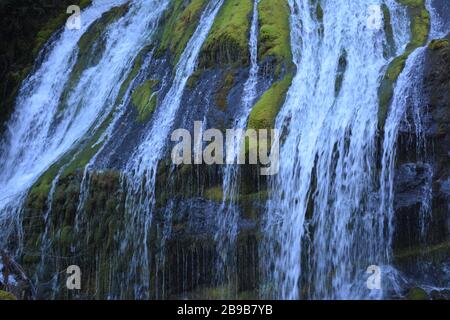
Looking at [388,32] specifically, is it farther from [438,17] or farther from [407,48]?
[438,17]

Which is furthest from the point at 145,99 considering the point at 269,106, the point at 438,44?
the point at 438,44

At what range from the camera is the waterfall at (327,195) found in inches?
476

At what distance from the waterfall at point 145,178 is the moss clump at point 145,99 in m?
0.32

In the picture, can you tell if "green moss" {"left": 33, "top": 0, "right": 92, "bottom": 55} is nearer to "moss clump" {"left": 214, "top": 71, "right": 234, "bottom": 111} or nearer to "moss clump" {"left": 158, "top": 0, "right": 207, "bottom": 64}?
"moss clump" {"left": 158, "top": 0, "right": 207, "bottom": 64}

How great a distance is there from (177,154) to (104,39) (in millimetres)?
8161

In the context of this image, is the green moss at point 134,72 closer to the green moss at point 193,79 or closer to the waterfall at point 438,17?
the green moss at point 193,79

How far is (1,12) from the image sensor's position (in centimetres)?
2267

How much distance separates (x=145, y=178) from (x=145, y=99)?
3.12 m

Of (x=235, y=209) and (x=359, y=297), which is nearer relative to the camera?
(x=359, y=297)

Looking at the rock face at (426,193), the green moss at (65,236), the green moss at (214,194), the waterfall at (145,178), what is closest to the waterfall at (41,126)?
the green moss at (65,236)

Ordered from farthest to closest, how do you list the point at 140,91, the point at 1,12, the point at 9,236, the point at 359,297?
the point at 1,12, the point at 140,91, the point at 9,236, the point at 359,297

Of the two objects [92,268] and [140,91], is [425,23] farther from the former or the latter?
[92,268]
